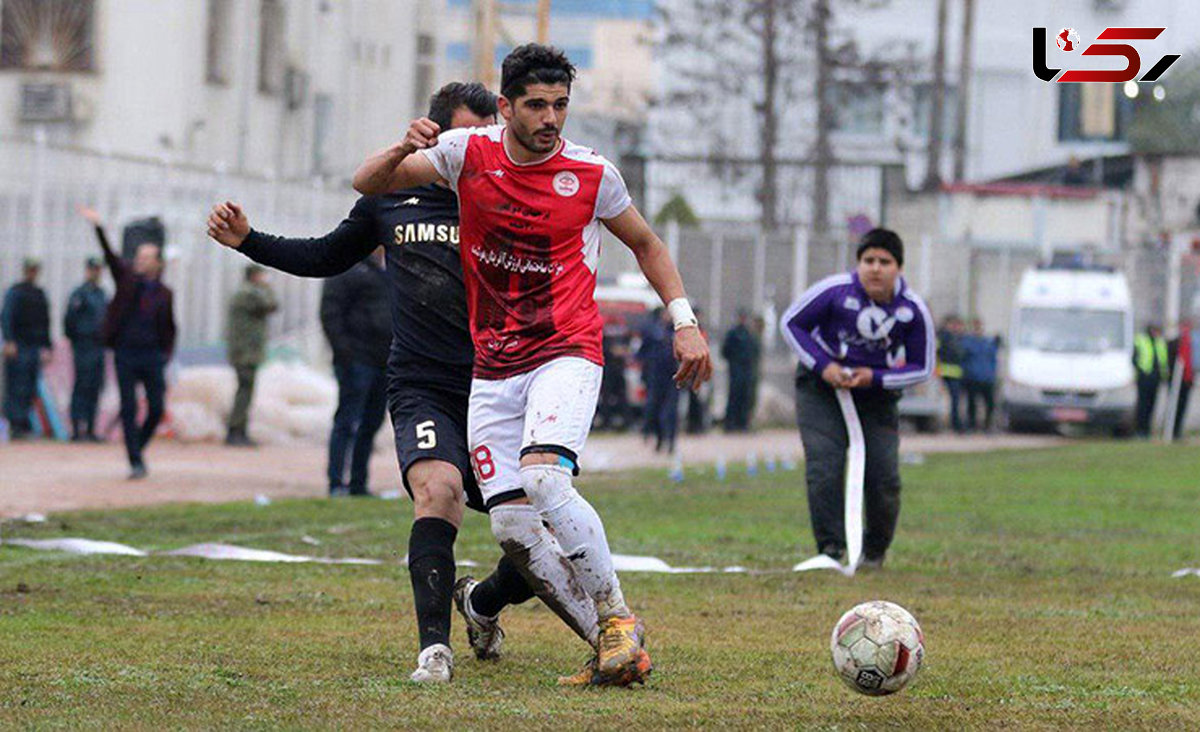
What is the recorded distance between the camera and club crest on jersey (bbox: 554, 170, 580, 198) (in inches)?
297

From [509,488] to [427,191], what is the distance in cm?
121

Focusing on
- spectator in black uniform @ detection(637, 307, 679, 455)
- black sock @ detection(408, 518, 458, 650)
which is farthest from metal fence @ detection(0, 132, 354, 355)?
black sock @ detection(408, 518, 458, 650)

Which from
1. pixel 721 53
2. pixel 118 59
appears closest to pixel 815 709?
pixel 118 59

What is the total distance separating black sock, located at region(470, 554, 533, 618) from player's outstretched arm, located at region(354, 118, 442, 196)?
1.38 meters

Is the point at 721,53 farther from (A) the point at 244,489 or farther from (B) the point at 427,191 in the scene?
(B) the point at 427,191

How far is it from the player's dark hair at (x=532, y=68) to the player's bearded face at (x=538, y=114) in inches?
0.7

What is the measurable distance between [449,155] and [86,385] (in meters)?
17.7

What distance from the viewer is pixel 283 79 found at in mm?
40000

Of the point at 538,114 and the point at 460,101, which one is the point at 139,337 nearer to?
the point at 460,101

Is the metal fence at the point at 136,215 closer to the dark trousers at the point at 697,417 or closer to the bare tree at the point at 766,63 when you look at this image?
the dark trousers at the point at 697,417

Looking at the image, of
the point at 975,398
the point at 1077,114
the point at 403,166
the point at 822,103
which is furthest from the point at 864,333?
the point at 1077,114

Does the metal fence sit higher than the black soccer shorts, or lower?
higher

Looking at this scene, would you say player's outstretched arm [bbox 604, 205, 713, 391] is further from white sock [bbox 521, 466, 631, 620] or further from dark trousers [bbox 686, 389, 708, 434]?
dark trousers [bbox 686, 389, 708, 434]

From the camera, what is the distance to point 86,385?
969 inches
